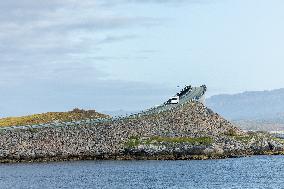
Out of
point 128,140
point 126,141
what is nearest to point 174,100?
point 128,140

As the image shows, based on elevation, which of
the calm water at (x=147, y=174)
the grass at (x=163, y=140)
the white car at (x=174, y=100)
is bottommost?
the calm water at (x=147, y=174)

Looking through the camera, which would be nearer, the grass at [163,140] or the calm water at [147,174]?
the calm water at [147,174]

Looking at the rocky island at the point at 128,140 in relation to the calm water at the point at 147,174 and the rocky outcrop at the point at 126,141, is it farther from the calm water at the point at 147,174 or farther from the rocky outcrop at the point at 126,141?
the calm water at the point at 147,174

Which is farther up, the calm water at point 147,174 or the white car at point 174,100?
the white car at point 174,100

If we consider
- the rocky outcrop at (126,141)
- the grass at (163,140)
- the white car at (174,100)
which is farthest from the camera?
the white car at (174,100)

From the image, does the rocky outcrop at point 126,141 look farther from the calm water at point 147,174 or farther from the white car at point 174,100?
the white car at point 174,100

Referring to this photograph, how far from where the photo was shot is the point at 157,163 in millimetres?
152750

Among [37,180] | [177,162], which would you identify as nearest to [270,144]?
[177,162]

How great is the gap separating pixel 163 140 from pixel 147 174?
123 feet

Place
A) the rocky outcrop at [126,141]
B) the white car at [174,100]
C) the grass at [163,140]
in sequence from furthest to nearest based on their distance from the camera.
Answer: the white car at [174,100]
the grass at [163,140]
the rocky outcrop at [126,141]

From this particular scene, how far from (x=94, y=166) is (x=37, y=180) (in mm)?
23365

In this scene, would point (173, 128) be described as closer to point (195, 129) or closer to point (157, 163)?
point (195, 129)

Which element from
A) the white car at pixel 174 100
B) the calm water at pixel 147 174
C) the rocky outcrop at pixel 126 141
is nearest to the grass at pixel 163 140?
the rocky outcrop at pixel 126 141

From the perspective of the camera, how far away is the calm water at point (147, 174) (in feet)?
388
